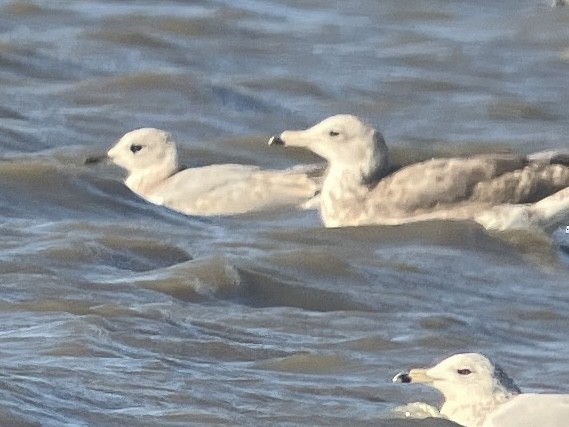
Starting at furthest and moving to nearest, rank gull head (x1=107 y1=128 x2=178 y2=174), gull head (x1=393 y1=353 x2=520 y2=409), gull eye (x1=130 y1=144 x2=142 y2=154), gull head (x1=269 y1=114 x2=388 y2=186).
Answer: gull eye (x1=130 y1=144 x2=142 y2=154)
gull head (x1=107 y1=128 x2=178 y2=174)
gull head (x1=269 y1=114 x2=388 y2=186)
gull head (x1=393 y1=353 x2=520 y2=409)

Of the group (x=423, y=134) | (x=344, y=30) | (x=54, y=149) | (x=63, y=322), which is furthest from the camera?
(x=344, y=30)

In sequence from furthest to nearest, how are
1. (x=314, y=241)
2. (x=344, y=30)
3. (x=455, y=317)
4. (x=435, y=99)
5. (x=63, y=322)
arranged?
(x=344, y=30) → (x=435, y=99) → (x=314, y=241) → (x=455, y=317) → (x=63, y=322)

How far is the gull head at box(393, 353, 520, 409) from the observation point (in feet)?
23.6

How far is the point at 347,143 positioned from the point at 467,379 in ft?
13.9

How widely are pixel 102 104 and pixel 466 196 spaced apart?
352cm

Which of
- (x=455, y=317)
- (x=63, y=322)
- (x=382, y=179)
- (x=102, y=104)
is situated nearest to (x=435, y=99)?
(x=102, y=104)

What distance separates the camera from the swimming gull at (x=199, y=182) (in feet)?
37.4

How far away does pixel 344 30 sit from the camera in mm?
16641

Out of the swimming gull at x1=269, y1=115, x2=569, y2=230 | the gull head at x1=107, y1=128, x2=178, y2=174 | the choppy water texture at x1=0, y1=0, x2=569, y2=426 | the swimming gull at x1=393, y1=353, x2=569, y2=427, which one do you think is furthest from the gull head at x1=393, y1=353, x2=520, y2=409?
the gull head at x1=107, y1=128, x2=178, y2=174

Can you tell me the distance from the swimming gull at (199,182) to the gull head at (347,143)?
9.1 inches

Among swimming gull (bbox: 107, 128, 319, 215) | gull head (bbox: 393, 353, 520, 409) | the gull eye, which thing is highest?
gull head (bbox: 393, 353, 520, 409)

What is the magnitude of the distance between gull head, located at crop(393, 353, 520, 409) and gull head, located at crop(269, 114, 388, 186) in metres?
3.97

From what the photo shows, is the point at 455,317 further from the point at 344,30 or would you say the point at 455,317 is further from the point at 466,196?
the point at 344,30

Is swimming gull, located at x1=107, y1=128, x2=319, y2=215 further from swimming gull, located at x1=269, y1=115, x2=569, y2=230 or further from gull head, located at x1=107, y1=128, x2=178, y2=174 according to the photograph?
swimming gull, located at x1=269, y1=115, x2=569, y2=230
